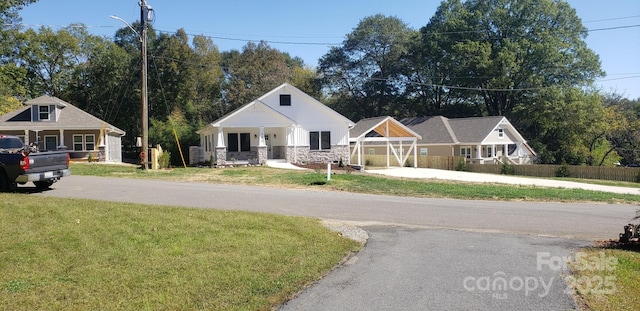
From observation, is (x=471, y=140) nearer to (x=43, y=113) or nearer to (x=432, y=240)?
(x=43, y=113)

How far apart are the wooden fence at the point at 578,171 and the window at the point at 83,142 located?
98.2 ft

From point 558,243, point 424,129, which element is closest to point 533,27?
point 424,129

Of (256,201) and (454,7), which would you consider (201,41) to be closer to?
(454,7)

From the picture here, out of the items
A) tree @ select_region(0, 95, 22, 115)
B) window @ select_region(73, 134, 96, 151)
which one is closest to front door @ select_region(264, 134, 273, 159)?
window @ select_region(73, 134, 96, 151)

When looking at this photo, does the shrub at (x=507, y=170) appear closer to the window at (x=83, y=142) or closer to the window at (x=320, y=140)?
the window at (x=320, y=140)

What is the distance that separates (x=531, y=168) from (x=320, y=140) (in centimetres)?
1698

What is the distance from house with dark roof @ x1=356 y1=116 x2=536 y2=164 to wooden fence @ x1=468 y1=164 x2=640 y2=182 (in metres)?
5.17

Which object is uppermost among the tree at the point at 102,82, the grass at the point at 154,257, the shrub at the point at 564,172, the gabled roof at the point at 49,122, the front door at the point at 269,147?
the tree at the point at 102,82

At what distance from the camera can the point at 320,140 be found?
1414 inches

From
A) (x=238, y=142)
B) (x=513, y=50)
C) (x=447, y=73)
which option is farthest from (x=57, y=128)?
(x=513, y=50)

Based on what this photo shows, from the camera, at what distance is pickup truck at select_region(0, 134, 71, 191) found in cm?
1372

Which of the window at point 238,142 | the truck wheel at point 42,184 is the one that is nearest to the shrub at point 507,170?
the window at point 238,142

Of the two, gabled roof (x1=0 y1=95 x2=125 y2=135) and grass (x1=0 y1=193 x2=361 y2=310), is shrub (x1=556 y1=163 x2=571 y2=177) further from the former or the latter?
gabled roof (x1=0 y1=95 x2=125 y2=135)

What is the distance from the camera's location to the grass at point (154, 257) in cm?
548
